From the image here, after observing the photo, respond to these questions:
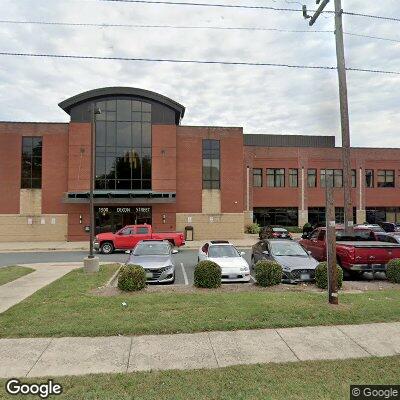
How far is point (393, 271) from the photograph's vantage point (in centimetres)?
1091

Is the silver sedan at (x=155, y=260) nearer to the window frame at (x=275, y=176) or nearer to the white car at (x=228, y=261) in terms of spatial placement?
the white car at (x=228, y=261)

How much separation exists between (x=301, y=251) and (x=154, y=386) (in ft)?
30.6

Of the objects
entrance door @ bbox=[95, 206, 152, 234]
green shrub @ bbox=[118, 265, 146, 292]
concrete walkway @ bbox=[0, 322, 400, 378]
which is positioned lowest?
concrete walkway @ bbox=[0, 322, 400, 378]

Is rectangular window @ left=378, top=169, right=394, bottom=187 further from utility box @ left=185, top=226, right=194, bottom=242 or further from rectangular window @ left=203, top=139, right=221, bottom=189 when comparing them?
utility box @ left=185, top=226, right=194, bottom=242

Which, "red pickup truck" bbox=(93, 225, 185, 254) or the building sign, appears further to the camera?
the building sign

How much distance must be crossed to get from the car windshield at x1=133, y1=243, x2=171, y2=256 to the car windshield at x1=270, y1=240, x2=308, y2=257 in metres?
3.93

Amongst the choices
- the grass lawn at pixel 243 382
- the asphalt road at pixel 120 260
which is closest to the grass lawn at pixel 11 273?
the asphalt road at pixel 120 260

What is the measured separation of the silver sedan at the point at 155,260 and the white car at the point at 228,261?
1.42m

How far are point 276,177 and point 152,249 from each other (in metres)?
28.7

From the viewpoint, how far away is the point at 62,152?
99.7ft

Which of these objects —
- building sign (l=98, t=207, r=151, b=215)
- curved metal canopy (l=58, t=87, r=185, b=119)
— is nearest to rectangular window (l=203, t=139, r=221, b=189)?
curved metal canopy (l=58, t=87, r=185, b=119)

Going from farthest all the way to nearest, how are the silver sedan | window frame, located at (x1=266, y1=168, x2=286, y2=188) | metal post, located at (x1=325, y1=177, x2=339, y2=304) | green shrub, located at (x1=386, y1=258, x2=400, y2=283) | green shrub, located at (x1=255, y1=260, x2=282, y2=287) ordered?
window frame, located at (x1=266, y1=168, x2=286, y2=188) → the silver sedan → green shrub, located at (x1=386, y1=258, x2=400, y2=283) → green shrub, located at (x1=255, y1=260, x2=282, y2=287) → metal post, located at (x1=325, y1=177, x2=339, y2=304)

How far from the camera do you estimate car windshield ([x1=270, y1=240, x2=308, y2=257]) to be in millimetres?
12461
